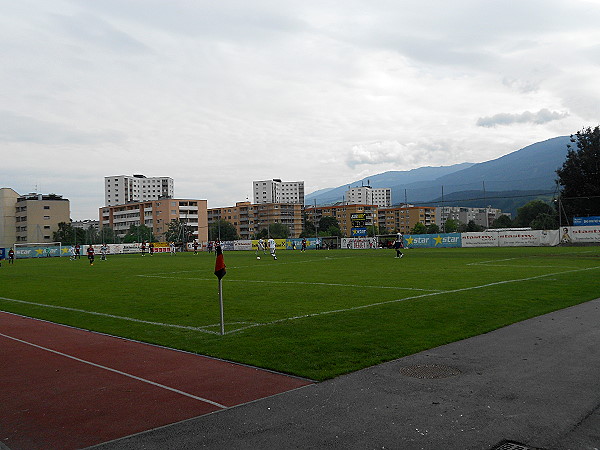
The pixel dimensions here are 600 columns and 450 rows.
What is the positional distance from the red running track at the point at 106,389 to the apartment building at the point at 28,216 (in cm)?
11681

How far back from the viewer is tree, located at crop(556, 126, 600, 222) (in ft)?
216

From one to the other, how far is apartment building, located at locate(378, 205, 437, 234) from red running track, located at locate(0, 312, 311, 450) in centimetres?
17182

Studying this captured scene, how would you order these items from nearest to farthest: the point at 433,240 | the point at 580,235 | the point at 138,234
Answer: the point at 580,235, the point at 433,240, the point at 138,234

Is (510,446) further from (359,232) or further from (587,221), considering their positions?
(359,232)

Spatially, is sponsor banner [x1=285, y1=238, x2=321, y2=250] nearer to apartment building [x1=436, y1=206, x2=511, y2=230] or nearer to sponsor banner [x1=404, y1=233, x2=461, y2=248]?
sponsor banner [x1=404, y1=233, x2=461, y2=248]

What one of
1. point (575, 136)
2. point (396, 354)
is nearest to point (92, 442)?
point (396, 354)

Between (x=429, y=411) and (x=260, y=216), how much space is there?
167304 millimetres

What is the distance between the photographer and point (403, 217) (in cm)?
18188

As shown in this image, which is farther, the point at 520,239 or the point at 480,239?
the point at 480,239

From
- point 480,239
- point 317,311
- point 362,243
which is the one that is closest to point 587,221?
point 480,239

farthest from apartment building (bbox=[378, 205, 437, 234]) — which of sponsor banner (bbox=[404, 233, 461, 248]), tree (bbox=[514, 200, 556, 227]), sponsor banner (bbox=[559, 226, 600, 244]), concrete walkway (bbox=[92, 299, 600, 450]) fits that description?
concrete walkway (bbox=[92, 299, 600, 450])

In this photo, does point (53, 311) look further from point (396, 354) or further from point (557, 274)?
point (557, 274)

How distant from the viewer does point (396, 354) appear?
8.04 m

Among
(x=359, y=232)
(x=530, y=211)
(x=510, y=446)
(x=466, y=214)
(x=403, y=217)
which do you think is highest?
(x=466, y=214)
